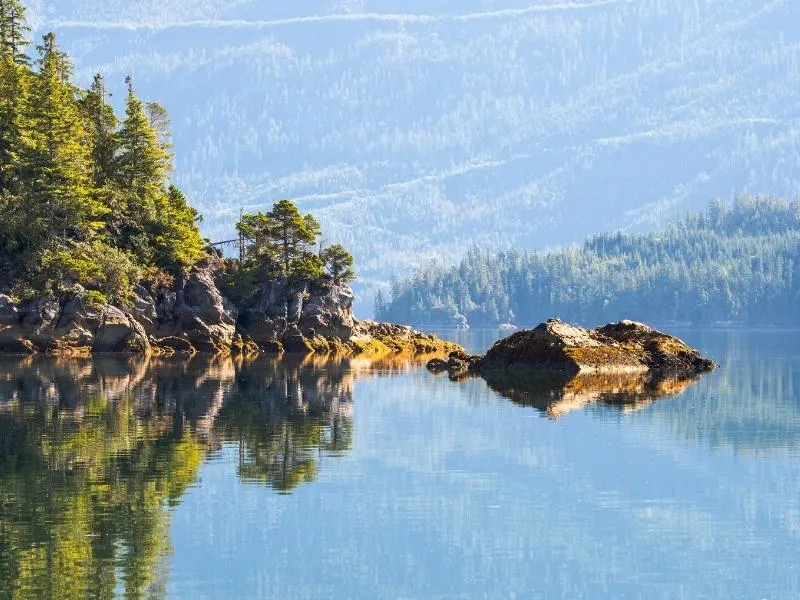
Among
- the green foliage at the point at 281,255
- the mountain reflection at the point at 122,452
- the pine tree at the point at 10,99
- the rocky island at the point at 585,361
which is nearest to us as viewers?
the mountain reflection at the point at 122,452

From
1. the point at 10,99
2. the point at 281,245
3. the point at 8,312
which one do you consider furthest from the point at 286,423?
the point at 281,245

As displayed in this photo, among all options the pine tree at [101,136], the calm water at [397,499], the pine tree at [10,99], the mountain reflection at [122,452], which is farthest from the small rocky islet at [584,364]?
the pine tree at [101,136]

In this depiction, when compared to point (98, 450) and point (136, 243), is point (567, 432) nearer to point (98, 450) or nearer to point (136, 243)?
point (98, 450)

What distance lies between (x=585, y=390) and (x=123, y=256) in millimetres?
54404

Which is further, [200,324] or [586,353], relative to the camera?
[200,324]

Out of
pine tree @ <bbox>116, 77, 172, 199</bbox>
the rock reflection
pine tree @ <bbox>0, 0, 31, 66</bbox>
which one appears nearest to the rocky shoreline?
pine tree @ <bbox>116, 77, 172, 199</bbox>

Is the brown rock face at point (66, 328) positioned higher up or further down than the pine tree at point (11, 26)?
further down

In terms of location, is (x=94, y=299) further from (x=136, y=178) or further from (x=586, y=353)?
(x=586, y=353)

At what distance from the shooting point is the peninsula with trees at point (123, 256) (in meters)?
114

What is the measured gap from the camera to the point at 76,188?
117 m

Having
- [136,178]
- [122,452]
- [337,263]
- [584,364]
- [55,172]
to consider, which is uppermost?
[136,178]

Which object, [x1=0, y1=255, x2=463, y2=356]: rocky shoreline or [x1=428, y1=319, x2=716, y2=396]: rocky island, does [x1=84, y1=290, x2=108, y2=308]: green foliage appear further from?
[x1=428, y1=319, x2=716, y2=396]: rocky island

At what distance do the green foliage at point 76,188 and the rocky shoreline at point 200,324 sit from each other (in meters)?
1.85

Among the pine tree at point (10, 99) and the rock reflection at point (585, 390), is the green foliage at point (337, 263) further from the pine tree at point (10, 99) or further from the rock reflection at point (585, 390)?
the rock reflection at point (585, 390)
